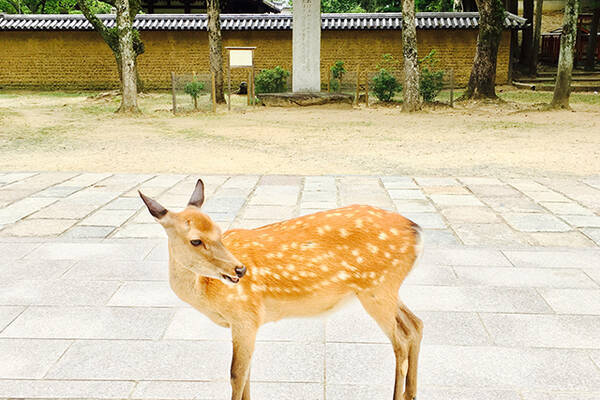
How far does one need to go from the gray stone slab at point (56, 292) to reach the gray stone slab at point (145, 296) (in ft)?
0.26

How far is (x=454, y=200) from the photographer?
673 cm

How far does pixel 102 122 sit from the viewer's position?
49.5ft

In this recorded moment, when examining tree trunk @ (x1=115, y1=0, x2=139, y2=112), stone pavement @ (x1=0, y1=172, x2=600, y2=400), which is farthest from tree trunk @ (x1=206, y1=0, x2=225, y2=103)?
stone pavement @ (x1=0, y1=172, x2=600, y2=400)

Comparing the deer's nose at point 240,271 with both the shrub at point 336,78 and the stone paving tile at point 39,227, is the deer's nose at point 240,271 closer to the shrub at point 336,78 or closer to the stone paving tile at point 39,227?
the stone paving tile at point 39,227

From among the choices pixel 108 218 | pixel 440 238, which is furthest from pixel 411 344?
pixel 108 218

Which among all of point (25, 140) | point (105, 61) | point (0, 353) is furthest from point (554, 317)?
point (105, 61)

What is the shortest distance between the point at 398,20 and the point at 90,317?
2342 cm

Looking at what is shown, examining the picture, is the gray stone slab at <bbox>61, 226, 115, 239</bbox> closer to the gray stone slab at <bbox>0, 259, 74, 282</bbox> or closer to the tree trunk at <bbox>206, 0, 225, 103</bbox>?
the gray stone slab at <bbox>0, 259, 74, 282</bbox>

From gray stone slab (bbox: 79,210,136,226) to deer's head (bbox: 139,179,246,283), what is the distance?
3.95 m

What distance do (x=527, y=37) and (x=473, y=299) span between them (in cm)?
2607

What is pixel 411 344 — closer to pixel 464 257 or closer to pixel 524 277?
pixel 524 277

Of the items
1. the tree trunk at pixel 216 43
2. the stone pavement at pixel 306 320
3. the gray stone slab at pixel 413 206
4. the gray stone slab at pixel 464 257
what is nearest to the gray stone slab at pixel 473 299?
the stone pavement at pixel 306 320

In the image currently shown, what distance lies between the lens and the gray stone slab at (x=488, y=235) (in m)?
5.14

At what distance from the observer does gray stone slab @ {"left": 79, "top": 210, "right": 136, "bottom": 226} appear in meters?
5.75
